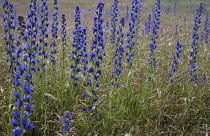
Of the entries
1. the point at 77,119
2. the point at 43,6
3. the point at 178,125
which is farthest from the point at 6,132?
the point at 178,125

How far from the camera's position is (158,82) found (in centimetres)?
446

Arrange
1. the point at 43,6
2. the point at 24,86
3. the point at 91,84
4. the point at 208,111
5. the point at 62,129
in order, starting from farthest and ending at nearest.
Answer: the point at 43,6 → the point at 208,111 → the point at 91,84 → the point at 62,129 → the point at 24,86

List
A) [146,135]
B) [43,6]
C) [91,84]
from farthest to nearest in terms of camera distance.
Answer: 1. [43,6]
2. [91,84]
3. [146,135]

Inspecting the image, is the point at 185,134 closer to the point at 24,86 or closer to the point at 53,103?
the point at 53,103

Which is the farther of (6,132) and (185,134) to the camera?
(185,134)

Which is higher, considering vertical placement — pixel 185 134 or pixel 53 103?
pixel 53 103

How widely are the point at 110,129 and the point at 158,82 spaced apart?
166cm

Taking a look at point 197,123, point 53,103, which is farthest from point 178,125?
point 53,103

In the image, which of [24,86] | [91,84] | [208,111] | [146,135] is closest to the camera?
[24,86]

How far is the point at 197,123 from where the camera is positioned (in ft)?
12.9

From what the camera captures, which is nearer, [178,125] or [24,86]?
[24,86]

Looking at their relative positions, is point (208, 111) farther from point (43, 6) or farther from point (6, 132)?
point (43, 6)

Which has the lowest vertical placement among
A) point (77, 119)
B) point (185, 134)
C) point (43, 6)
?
point (185, 134)

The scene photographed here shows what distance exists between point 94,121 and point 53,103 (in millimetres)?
837
